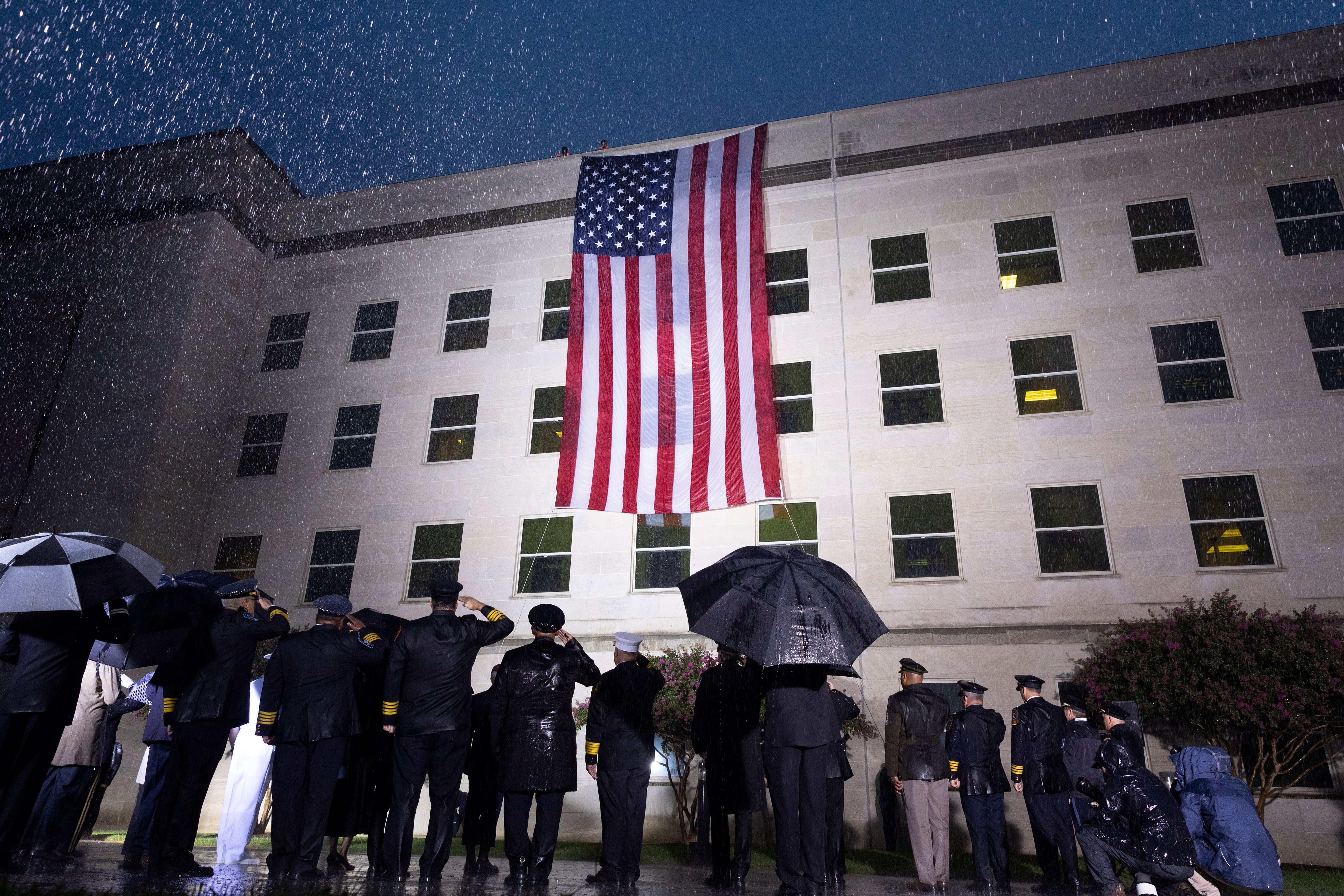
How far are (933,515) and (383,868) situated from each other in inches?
519

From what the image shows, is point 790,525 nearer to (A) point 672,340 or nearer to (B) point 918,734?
(A) point 672,340

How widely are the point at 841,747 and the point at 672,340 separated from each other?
940cm

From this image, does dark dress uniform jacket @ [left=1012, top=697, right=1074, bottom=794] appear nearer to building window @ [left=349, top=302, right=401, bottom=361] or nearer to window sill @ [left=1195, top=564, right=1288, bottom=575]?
window sill @ [left=1195, top=564, right=1288, bottom=575]

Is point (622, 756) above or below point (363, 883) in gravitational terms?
above

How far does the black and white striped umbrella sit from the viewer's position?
18.4 feet

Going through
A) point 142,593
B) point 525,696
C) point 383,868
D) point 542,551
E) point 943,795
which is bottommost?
point 383,868

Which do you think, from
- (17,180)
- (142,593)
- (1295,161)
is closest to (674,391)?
(142,593)

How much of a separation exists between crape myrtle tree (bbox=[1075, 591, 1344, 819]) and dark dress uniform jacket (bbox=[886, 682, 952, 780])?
20.8 ft

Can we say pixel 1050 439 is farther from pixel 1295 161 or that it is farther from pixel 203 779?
pixel 203 779

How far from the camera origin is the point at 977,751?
856cm

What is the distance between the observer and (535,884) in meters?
5.99

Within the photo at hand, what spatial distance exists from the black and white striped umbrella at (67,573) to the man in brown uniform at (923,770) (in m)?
7.03

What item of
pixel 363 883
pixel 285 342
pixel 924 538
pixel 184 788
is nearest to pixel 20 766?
pixel 184 788

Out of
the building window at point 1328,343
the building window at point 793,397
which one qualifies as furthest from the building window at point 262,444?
the building window at point 1328,343
